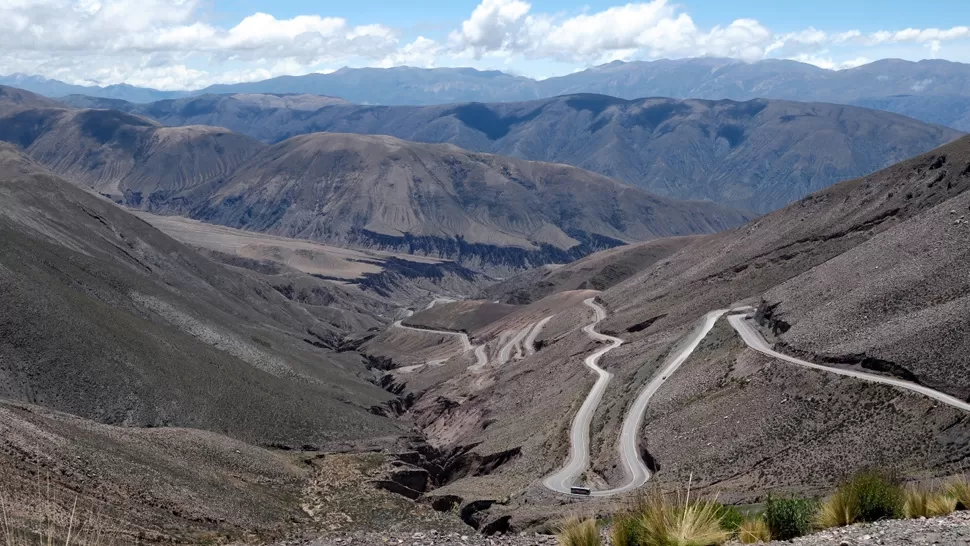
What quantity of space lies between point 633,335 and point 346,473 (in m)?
34.2

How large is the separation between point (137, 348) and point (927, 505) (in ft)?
199

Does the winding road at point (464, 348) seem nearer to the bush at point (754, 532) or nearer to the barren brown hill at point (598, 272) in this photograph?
the barren brown hill at point (598, 272)

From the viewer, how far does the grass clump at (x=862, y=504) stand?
1912 centimetres

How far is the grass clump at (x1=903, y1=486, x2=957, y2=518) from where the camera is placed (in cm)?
1905

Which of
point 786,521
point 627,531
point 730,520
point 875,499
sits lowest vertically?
point 730,520

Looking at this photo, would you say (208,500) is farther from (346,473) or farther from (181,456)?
(346,473)

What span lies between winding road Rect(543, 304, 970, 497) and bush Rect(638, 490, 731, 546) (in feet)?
93.0

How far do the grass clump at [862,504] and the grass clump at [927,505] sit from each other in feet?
0.56

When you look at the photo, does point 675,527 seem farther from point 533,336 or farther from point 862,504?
point 533,336

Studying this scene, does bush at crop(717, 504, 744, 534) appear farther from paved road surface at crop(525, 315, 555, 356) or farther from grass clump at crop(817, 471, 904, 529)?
paved road surface at crop(525, 315, 555, 356)

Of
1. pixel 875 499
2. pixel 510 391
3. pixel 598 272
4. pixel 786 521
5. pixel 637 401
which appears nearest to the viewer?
pixel 786 521

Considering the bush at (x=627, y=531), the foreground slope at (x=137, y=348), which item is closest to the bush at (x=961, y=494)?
the bush at (x=627, y=531)

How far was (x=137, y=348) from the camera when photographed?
6888cm

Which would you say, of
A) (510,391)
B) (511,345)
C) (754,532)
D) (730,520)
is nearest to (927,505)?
(754,532)
